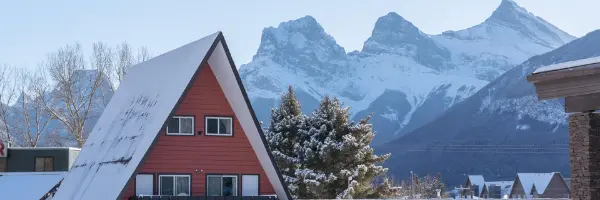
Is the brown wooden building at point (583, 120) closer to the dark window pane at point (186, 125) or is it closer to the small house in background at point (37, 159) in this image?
the dark window pane at point (186, 125)

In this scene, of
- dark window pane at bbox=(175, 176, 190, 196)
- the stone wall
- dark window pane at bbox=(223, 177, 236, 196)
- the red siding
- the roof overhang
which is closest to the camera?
the stone wall

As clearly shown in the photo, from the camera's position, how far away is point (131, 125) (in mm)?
32125

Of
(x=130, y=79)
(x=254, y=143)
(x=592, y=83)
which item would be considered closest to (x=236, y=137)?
(x=254, y=143)

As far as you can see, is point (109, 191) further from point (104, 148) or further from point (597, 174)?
point (597, 174)

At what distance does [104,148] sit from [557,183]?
100498mm

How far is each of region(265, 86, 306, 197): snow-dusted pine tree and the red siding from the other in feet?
77.0

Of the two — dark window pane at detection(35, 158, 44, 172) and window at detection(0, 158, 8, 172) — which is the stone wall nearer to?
dark window pane at detection(35, 158, 44, 172)

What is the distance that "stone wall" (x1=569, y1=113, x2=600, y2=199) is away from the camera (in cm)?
1443

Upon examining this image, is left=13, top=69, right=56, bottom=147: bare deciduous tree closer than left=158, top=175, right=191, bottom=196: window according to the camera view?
No

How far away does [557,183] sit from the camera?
12444 centimetres

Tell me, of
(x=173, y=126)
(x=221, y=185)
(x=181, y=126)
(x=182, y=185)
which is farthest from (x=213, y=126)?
(x=182, y=185)

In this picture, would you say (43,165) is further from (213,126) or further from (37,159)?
(213,126)

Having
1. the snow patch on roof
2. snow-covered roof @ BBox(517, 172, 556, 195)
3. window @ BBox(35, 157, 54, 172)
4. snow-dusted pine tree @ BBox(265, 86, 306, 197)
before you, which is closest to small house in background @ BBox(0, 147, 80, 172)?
window @ BBox(35, 157, 54, 172)

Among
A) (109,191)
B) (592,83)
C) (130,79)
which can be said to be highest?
(130,79)
